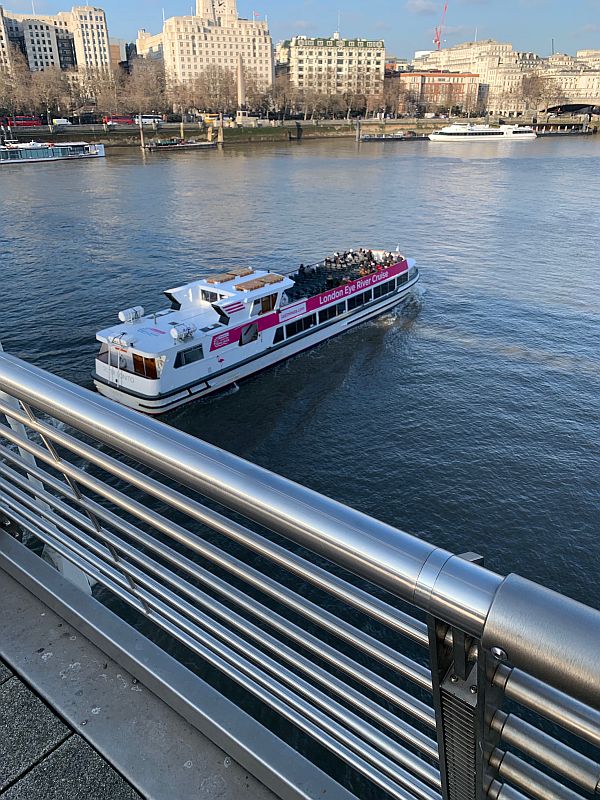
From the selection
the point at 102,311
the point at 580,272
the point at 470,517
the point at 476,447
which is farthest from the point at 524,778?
the point at 580,272

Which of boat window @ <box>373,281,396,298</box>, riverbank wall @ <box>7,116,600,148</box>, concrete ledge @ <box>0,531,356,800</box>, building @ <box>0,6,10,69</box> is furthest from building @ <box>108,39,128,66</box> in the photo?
concrete ledge @ <box>0,531,356,800</box>

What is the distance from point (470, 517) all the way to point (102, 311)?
641 inches

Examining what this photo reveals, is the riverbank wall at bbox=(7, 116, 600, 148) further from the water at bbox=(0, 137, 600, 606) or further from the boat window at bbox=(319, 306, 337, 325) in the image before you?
the boat window at bbox=(319, 306, 337, 325)

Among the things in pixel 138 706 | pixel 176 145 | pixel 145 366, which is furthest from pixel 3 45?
pixel 138 706

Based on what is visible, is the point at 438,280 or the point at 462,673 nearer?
the point at 462,673

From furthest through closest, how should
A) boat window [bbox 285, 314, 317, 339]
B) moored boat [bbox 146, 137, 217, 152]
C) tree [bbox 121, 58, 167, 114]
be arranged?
1. tree [bbox 121, 58, 167, 114]
2. moored boat [bbox 146, 137, 217, 152]
3. boat window [bbox 285, 314, 317, 339]

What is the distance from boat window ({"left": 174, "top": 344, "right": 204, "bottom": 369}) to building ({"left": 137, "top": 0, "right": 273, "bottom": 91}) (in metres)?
137

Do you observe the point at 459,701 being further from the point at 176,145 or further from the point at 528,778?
the point at 176,145

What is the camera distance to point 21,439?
66.8 inches

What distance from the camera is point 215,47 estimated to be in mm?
141250

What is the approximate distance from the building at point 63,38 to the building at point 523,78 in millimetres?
93143

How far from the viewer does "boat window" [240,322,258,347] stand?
17.1 meters

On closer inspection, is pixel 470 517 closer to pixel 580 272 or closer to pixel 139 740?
pixel 139 740

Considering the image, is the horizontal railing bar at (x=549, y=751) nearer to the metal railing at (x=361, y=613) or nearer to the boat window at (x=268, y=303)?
the metal railing at (x=361, y=613)
